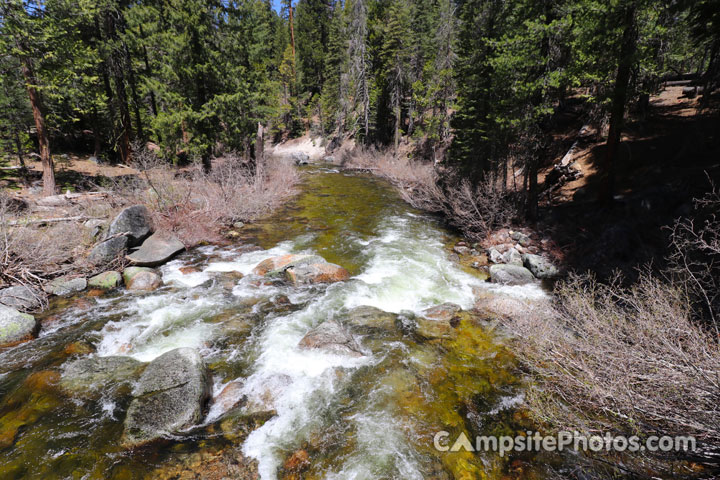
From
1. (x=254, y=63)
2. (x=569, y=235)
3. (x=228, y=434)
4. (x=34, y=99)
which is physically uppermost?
(x=254, y=63)

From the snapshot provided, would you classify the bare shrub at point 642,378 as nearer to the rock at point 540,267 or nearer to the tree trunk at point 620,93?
the rock at point 540,267

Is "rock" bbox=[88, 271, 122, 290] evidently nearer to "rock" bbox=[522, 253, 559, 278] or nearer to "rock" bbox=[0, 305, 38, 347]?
"rock" bbox=[0, 305, 38, 347]

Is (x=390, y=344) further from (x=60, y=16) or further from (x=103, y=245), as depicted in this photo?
(x=60, y=16)

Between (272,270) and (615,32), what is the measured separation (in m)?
13.6

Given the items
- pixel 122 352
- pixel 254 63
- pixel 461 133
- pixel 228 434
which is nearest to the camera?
pixel 228 434

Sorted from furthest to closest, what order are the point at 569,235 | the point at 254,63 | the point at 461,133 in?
1. the point at 254,63
2. the point at 461,133
3. the point at 569,235

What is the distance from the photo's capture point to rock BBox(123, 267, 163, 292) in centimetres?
934

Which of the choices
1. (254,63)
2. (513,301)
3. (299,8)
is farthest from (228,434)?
(299,8)

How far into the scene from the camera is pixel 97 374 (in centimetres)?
598

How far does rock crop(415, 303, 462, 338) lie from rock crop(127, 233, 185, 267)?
909 centimetres

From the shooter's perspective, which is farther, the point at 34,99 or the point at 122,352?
the point at 34,99

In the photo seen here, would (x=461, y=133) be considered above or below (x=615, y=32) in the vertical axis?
below

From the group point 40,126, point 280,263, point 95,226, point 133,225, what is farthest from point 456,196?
point 40,126

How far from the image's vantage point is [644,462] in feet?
12.8
